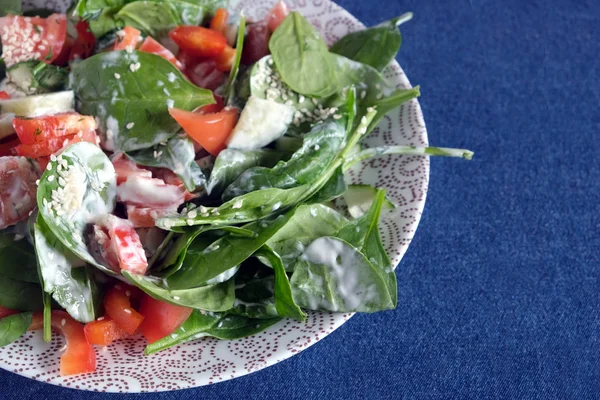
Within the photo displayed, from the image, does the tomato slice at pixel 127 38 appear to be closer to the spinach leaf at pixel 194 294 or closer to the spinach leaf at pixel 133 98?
the spinach leaf at pixel 133 98

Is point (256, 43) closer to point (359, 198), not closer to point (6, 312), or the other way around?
point (359, 198)

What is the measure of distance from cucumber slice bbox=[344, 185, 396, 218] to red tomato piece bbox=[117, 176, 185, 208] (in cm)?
42

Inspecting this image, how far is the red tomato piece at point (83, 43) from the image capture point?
1.69m

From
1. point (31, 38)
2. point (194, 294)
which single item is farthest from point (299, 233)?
point (31, 38)

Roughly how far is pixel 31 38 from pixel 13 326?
0.75m

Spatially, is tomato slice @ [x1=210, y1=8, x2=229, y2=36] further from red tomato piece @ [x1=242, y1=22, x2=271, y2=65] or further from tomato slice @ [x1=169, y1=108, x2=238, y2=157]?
tomato slice @ [x1=169, y1=108, x2=238, y2=157]

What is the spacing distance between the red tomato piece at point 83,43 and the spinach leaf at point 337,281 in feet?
2.80

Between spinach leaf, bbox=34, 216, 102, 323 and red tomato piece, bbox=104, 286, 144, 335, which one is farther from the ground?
spinach leaf, bbox=34, 216, 102, 323

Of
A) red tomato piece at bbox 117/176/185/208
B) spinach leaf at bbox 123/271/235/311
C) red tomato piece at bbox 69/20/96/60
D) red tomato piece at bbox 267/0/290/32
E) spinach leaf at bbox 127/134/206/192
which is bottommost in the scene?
spinach leaf at bbox 123/271/235/311

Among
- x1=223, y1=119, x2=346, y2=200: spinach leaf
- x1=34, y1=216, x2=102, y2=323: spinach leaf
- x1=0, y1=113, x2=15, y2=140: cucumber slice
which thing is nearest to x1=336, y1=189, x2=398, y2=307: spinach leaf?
x1=223, y1=119, x2=346, y2=200: spinach leaf

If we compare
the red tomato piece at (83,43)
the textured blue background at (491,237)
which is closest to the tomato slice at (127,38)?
the red tomato piece at (83,43)

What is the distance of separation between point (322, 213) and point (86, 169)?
538mm

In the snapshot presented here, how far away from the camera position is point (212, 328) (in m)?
1.38

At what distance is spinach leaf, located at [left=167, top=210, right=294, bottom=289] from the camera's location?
1.31 m
